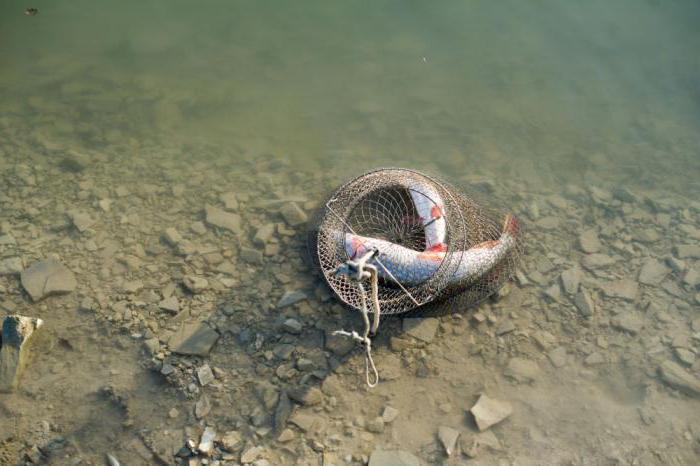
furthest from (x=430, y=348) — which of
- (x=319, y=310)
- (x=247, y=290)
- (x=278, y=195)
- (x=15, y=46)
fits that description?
(x=15, y=46)

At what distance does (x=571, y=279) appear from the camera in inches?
205

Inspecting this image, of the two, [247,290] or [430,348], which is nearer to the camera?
[430,348]

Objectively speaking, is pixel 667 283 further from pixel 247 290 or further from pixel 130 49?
pixel 130 49

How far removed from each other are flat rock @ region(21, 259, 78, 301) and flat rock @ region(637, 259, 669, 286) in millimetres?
5252

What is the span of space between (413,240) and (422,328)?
0.86m

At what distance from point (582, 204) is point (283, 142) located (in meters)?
3.55

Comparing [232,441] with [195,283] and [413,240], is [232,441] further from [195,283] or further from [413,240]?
[413,240]

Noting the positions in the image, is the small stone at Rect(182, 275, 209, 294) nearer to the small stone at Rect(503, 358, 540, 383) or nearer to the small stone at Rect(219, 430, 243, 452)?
the small stone at Rect(219, 430, 243, 452)

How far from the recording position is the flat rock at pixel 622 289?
509 cm

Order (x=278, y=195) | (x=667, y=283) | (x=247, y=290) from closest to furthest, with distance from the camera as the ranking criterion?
(x=247, y=290) → (x=667, y=283) → (x=278, y=195)

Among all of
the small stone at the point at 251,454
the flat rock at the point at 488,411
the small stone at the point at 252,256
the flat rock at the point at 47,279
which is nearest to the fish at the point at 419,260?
the small stone at the point at 252,256

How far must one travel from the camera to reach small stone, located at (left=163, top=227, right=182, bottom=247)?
210 inches

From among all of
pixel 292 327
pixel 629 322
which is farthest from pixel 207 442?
pixel 629 322

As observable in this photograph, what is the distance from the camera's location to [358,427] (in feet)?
13.3
